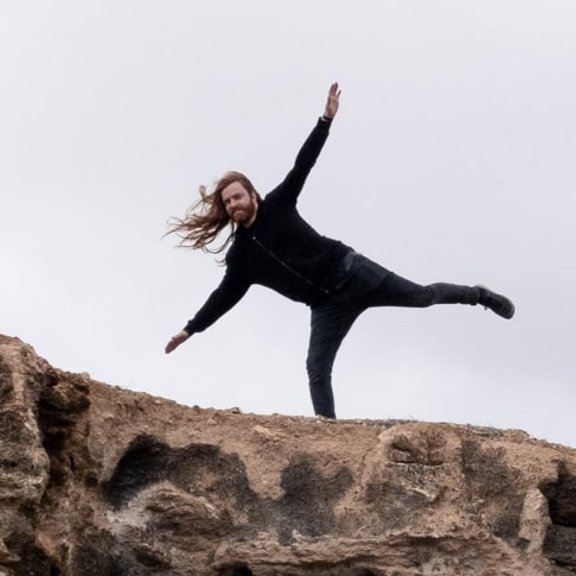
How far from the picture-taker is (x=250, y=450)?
13367 mm

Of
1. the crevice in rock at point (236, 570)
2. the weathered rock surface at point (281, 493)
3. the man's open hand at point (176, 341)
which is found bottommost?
the crevice in rock at point (236, 570)

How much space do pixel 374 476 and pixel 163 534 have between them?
157cm

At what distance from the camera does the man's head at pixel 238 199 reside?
1401 cm

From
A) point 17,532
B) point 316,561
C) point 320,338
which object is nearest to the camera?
point 17,532

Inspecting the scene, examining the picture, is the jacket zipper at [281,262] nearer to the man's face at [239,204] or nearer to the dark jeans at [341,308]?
the man's face at [239,204]

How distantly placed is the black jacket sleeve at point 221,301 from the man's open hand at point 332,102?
1499 mm

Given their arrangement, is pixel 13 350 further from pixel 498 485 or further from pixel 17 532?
pixel 498 485

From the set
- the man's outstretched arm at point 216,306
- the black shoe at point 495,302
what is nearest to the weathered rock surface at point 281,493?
the man's outstretched arm at point 216,306

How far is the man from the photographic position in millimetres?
14023

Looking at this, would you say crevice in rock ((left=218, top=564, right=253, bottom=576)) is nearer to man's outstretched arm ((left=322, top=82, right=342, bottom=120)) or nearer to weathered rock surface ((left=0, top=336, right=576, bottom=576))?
weathered rock surface ((left=0, top=336, right=576, bottom=576))

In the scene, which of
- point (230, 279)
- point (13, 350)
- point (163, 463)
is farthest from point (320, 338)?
point (13, 350)

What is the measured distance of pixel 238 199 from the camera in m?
14.0

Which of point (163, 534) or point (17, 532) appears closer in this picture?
point (17, 532)

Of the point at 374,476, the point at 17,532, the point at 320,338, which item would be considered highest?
the point at 320,338
